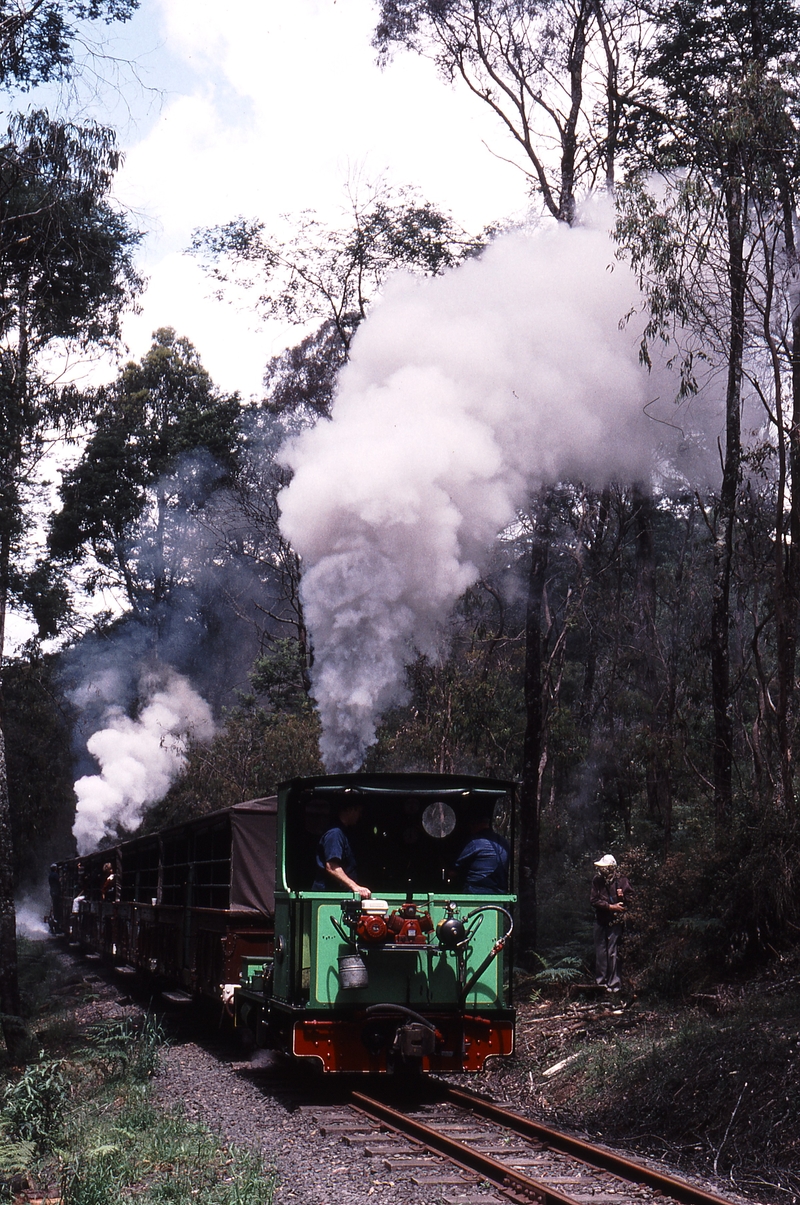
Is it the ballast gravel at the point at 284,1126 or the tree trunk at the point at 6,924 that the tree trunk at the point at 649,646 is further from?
the ballast gravel at the point at 284,1126

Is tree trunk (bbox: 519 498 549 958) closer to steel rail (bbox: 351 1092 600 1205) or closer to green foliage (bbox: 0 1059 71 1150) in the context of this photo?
steel rail (bbox: 351 1092 600 1205)

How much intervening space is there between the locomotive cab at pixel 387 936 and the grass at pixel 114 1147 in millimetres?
1247

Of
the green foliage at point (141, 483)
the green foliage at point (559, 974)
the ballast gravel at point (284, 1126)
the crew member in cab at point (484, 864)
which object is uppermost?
the green foliage at point (141, 483)

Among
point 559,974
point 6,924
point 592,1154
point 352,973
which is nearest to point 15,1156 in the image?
point 352,973

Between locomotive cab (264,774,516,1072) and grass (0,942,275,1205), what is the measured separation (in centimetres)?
125

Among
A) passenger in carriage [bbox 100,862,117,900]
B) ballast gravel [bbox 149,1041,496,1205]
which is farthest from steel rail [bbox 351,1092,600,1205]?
passenger in carriage [bbox 100,862,117,900]

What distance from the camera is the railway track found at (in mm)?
6438

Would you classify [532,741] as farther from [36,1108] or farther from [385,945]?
[36,1108]

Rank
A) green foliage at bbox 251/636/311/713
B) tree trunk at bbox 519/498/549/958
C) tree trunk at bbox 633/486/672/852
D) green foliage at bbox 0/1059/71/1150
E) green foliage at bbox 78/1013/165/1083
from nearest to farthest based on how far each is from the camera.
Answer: green foliage at bbox 0/1059/71/1150 < green foliage at bbox 78/1013/165/1083 < tree trunk at bbox 519/498/549/958 < tree trunk at bbox 633/486/672/852 < green foliage at bbox 251/636/311/713

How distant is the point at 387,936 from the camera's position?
8898mm

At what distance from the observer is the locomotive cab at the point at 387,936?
896 cm

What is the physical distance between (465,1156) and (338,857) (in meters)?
2.47

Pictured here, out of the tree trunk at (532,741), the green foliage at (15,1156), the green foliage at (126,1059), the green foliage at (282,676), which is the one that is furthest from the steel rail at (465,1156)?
the green foliage at (282,676)

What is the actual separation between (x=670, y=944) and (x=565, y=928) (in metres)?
7.06
